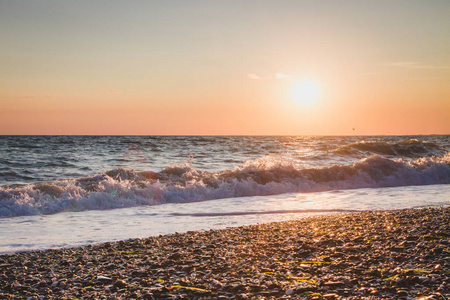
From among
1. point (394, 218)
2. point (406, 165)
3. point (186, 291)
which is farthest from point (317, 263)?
point (406, 165)

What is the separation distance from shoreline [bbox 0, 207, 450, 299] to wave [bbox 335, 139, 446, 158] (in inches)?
1226

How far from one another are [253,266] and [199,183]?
11.3 meters

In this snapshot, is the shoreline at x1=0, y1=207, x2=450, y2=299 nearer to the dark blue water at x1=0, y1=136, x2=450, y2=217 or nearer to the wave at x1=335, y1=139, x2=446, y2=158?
the dark blue water at x1=0, y1=136, x2=450, y2=217

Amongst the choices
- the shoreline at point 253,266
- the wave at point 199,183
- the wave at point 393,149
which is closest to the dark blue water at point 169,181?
the wave at point 199,183

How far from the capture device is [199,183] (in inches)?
667

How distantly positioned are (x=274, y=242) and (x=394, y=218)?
386cm

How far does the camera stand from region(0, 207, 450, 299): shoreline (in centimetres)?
473

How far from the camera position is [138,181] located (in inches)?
656

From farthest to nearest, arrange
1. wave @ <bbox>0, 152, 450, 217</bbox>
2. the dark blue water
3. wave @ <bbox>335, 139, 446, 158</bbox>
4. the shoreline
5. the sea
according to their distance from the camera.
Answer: wave @ <bbox>335, 139, 446, 158</bbox> < the dark blue water < wave @ <bbox>0, 152, 450, 217</bbox> < the sea < the shoreline

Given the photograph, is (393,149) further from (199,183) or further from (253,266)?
(253,266)

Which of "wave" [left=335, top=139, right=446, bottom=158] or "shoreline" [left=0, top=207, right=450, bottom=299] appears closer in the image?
"shoreline" [left=0, top=207, right=450, bottom=299]

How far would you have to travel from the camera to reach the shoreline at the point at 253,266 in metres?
4.73

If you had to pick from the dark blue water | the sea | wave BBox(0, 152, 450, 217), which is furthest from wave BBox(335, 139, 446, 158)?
wave BBox(0, 152, 450, 217)

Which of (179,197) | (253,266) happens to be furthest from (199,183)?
(253,266)
